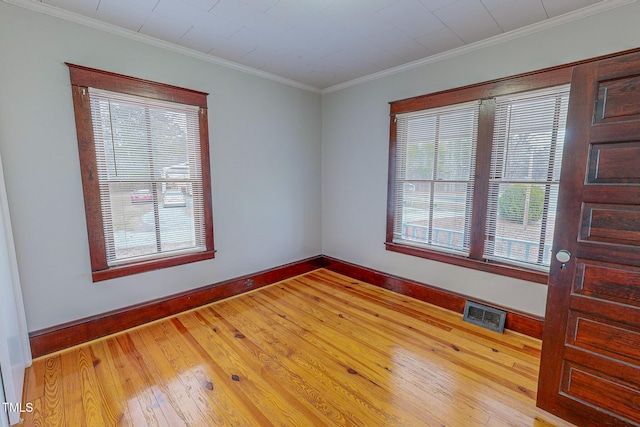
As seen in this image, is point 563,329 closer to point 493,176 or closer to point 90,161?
point 493,176

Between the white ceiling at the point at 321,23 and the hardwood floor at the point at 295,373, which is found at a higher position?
the white ceiling at the point at 321,23

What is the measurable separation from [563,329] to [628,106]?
1.28m

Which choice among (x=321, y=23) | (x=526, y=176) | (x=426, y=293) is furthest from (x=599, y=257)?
(x=321, y=23)

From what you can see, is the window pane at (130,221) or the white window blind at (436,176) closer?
the window pane at (130,221)

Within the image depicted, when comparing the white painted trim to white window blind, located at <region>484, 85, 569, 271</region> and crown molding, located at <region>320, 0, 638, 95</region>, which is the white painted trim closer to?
crown molding, located at <region>320, 0, 638, 95</region>

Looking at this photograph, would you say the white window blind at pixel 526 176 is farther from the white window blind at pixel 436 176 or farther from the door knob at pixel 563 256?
the door knob at pixel 563 256

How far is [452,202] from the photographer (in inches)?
117

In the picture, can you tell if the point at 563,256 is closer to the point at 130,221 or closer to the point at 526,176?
the point at 526,176

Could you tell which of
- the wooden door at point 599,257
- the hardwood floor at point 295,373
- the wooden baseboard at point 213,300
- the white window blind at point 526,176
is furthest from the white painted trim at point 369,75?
the hardwood floor at point 295,373

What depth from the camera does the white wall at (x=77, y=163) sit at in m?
2.05

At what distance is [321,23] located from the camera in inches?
89.6

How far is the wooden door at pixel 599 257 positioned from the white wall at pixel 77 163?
295 centimetres

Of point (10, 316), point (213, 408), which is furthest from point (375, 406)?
point (10, 316)

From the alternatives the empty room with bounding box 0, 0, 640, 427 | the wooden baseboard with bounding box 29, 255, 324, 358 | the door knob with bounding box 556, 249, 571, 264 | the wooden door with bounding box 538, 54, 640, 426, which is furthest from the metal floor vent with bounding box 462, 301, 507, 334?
the wooden baseboard with bounding box 29, 255, 324, 358
